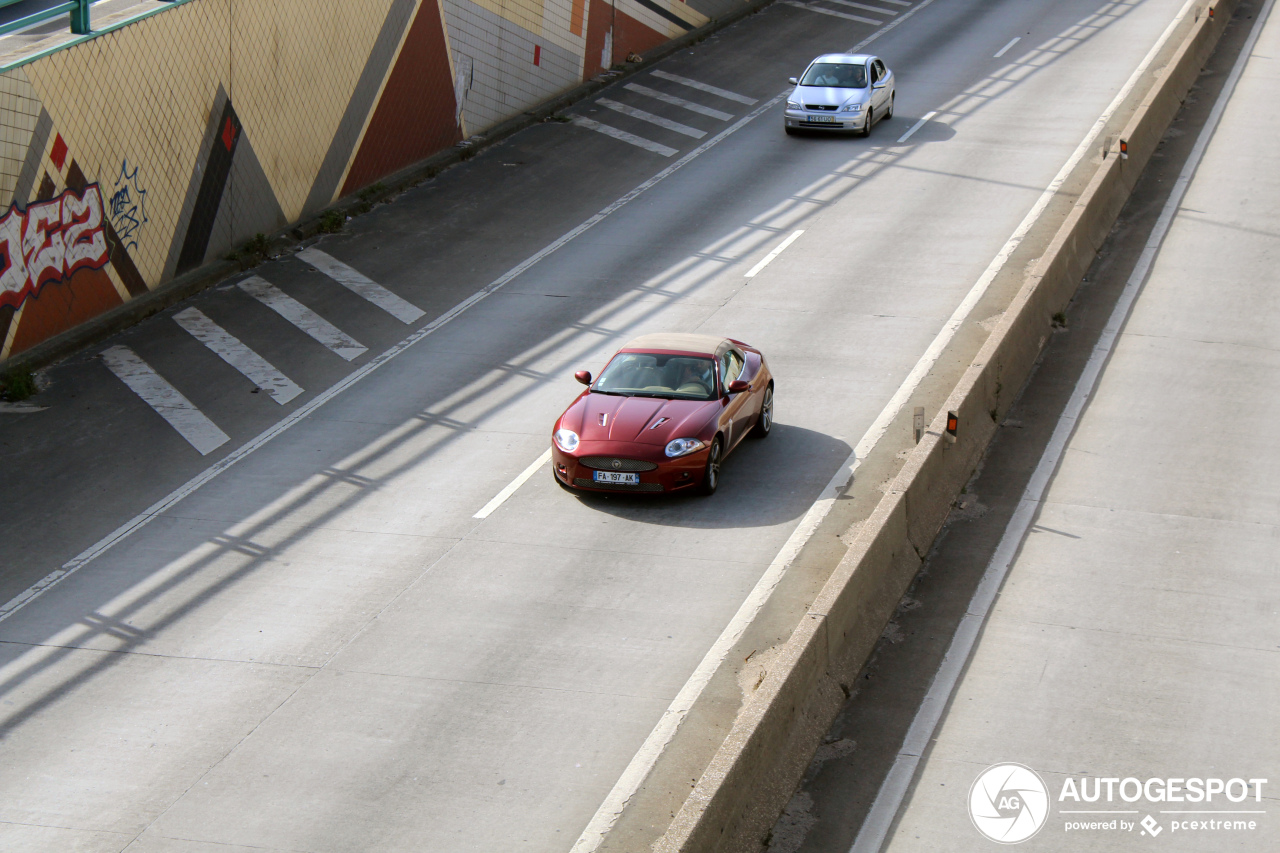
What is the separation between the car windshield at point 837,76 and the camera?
1148 inches

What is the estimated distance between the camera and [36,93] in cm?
1825

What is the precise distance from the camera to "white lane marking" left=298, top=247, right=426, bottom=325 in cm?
2073

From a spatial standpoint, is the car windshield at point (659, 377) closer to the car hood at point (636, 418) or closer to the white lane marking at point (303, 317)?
the car hood at point (636, 418)

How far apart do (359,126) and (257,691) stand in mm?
16156

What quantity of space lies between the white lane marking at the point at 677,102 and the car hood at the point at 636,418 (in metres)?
16.9

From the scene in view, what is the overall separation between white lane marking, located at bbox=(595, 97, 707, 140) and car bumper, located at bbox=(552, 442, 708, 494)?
16.3 meters

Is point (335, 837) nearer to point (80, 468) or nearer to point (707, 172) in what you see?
point (80, 468)

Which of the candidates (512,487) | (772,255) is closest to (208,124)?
(772,255)

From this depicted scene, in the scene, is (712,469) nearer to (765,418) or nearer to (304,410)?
(765,418)

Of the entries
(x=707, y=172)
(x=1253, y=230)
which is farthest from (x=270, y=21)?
(x=1253, y=230)

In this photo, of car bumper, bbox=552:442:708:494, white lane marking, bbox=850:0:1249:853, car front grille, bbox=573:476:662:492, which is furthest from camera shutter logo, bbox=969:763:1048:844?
car front grille, bbox=573:476:662:492

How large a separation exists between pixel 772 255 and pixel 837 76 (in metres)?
8.67

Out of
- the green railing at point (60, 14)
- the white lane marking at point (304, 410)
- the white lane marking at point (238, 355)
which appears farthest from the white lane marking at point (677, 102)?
the green railing at point (60, 14)

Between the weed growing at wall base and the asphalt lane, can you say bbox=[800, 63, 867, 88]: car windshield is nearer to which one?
the asphalt lane
